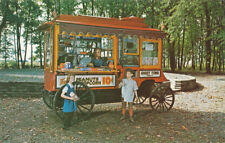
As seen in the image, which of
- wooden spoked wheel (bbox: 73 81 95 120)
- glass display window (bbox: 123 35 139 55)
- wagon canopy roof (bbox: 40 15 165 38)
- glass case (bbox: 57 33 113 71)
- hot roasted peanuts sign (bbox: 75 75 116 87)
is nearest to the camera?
wagon canopy roof (bbox: 40 15 165 38)

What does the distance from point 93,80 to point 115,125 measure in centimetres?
145

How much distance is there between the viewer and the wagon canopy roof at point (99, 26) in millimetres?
5543

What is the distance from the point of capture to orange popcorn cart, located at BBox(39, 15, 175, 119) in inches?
A: 229

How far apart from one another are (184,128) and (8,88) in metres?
7.67

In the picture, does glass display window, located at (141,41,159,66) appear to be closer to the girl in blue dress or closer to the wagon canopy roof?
the wagon canopy roof

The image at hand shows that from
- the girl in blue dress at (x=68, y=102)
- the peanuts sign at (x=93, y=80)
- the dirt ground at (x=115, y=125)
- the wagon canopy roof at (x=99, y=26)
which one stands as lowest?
the dirt ground at (x=115, y=125)

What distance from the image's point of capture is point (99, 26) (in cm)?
595

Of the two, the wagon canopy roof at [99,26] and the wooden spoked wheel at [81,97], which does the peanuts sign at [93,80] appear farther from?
the wagon canopy roof at [99,26]

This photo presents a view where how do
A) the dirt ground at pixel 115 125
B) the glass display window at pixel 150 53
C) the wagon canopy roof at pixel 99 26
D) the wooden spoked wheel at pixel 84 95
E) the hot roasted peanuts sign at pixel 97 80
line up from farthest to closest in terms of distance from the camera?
the glass display window at pixel 150 53 → the hot roasted peanuts sign at pixel 97 80 → the wooden spoked wheel at pixel 84 95 → the wagon canopy roof at pixel 99 26 → the dirt ground at pixel 115 125

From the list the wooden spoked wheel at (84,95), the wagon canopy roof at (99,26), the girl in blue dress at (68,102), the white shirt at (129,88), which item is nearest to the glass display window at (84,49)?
the wagon canopy roof at (99,26)

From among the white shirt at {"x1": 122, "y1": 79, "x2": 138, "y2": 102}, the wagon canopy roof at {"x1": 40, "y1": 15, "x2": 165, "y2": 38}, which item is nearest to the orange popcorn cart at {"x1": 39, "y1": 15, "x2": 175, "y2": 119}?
the wagon canopy roof at {"x1": 40, "y1": 15, "x2": 165, "y2": 38}

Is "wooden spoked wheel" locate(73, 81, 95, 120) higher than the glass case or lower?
lower

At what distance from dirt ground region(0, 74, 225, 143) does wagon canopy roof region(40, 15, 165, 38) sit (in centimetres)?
255

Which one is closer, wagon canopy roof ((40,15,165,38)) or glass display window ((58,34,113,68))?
wagon canopy roof ((40,15,165,38))
